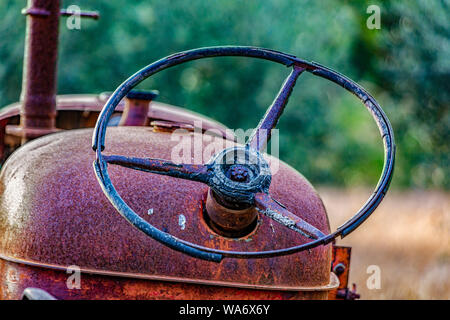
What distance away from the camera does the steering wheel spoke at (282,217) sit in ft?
6.82

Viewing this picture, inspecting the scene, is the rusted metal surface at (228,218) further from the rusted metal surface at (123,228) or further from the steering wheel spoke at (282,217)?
→ the steering wheel spoke at (282,217)

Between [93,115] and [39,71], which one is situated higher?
[39,71]

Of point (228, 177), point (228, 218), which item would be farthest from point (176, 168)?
point (228, 218)

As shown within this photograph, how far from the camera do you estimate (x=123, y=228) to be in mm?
2363

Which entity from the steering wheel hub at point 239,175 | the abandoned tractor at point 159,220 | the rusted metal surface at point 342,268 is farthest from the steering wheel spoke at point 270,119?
the rusted metal surface at point 342,268

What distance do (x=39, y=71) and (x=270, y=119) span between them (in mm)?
1723

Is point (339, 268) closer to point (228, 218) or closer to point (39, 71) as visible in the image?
point (228, 218)

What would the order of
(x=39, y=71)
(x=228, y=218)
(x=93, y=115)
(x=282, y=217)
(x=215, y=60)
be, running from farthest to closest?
(x=215, y=60) < (x=93, y=115) < (x=39, y=71) < (x=228, y=218) < (x=282, y=217)

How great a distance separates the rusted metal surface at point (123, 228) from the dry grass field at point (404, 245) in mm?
2939

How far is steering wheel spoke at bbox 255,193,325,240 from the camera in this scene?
208 cm

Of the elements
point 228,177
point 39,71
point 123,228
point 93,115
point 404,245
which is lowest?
point 404,245

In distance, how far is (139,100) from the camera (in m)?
3.33

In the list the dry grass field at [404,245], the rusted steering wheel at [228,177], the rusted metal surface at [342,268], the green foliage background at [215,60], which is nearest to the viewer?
the rusted steering wheel at [228,177]

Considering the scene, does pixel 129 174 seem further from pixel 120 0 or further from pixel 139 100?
pixel 120 0
